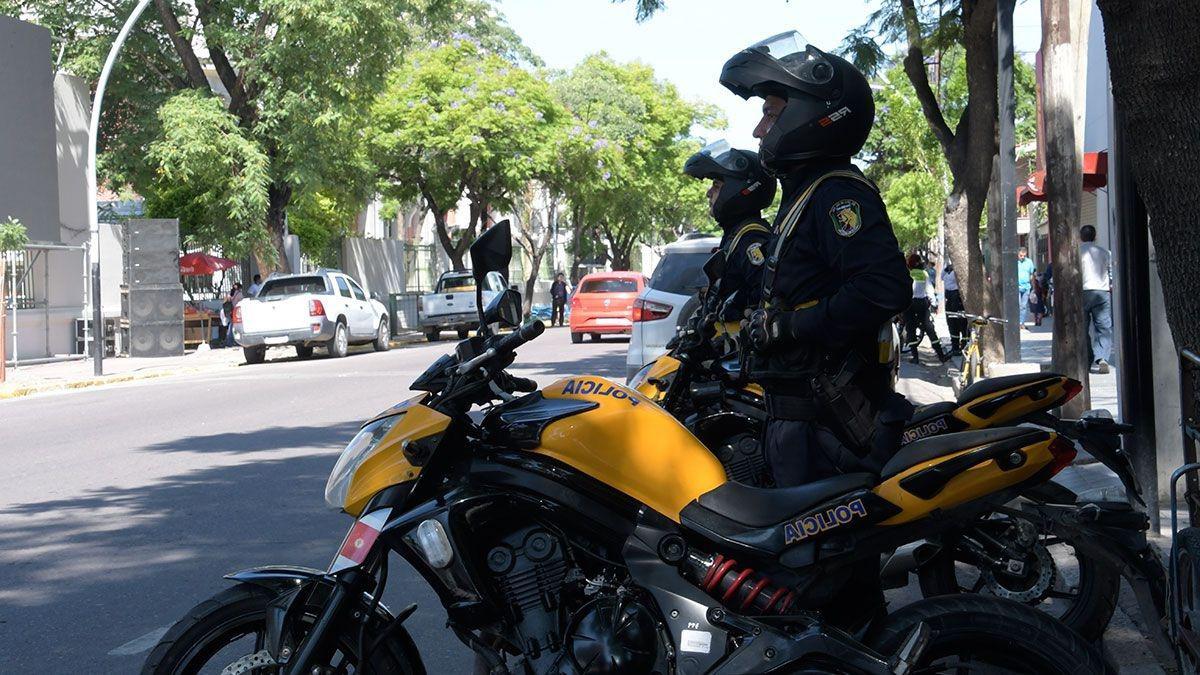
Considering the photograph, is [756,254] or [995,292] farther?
[995,292]

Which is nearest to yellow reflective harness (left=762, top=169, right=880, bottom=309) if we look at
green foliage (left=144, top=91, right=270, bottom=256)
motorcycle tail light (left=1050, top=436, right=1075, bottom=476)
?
motorcycle tail light (left=1050, top=436, right=1075, bottom=476)

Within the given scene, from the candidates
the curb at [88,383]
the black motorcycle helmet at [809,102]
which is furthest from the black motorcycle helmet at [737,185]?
the curb at [88,383]

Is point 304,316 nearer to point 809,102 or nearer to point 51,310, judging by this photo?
point 51,310

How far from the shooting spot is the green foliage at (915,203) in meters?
46.9

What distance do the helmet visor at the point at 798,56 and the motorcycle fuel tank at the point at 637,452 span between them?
1315 mm

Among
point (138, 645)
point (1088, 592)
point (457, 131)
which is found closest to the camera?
point (1088, 592)

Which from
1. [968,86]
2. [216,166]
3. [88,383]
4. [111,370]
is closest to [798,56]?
[968,86]

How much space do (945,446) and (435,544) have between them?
1.35 metres

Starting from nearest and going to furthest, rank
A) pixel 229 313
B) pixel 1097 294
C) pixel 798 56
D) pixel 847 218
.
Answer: pixel 847 218 < pixel 798 56 < pixel 1097 294 < pixel 229 313

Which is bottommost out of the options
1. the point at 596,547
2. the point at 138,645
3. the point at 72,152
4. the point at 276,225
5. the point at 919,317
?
the point at 138,645

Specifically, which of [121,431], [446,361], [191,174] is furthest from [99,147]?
[446,361]

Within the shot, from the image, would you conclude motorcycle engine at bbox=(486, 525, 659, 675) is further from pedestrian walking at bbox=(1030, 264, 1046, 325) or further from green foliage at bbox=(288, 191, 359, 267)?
green foliage at bbox=(288, 191, 359, 267)

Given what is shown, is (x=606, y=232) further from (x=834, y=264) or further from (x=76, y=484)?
(x=834, y=264)

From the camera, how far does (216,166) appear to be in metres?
28.9
